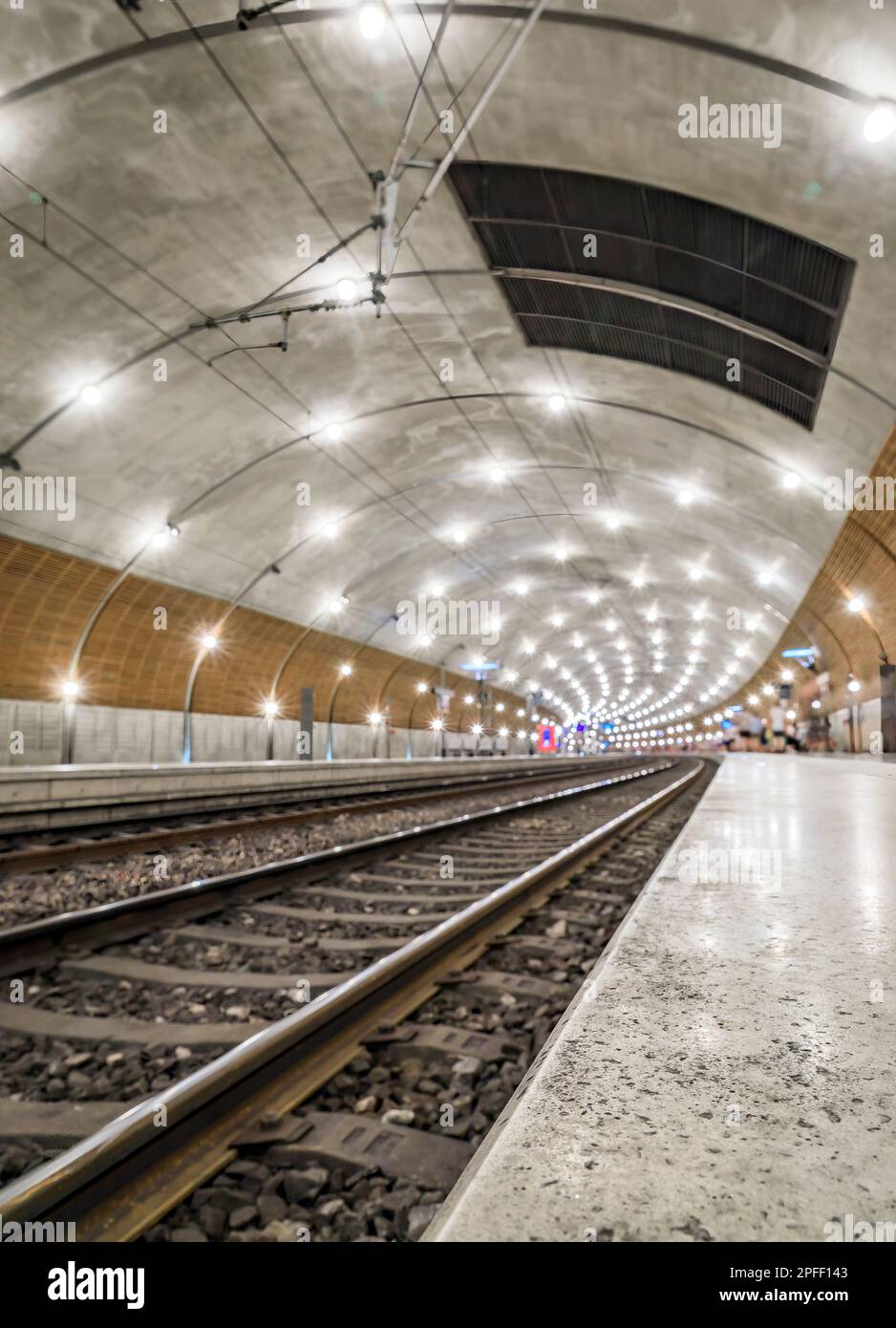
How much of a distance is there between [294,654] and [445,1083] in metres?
26.8

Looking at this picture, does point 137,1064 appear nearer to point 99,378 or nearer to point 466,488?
point 99,378

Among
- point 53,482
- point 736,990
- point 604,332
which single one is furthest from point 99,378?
point 736,990

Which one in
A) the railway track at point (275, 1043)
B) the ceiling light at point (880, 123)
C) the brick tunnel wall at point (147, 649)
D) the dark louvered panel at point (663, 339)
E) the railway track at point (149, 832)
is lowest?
the railway track at point (149, 832)

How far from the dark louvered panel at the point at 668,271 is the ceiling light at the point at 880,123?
93.4 inches

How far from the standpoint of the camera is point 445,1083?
3160 mm

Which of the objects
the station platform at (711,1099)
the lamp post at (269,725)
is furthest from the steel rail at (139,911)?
the lamp post at (269,725)

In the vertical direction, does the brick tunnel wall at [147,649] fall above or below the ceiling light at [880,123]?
below

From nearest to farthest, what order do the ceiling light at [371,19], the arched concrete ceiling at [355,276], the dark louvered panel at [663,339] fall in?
1. the ceiling light at [371,19]
2. the arched concrete ceiling at [355,276]
3. the dark louvered panel at [663,339]

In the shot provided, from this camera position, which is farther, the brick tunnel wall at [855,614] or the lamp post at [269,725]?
the lamp post at [269,725]

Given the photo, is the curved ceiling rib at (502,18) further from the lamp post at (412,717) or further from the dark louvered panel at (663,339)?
the lamp post at (412,717)

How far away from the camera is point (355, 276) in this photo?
14289mm

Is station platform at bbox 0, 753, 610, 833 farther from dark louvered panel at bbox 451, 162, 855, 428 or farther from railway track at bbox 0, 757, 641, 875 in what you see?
dark louvered panel at bbox 451, 162, 855, 428

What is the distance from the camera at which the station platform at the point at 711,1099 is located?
4.54 ft

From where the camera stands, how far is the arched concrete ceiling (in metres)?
9.04
